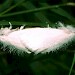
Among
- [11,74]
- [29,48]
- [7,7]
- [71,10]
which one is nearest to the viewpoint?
[29,48]

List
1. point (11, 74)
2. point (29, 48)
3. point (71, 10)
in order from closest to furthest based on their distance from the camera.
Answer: point (29, 48) → point (11, 74) → point (71, 10)

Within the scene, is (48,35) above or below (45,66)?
above

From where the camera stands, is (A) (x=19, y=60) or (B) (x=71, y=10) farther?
(B) (x=71, y=10)

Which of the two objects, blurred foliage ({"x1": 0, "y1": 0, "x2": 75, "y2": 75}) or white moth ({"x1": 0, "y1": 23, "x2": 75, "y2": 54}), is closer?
white moth ({"x1": 0, "y1": 23, "x2": 75, "y2": 54})

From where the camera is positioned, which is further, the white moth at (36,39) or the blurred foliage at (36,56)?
the blurred foliage at (36,56)

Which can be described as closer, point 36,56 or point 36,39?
point 36,39

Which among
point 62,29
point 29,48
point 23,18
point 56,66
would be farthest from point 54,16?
point 29,48

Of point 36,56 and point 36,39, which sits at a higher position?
point 36,39

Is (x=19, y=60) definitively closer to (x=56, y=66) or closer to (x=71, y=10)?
(x=56, y=66)
